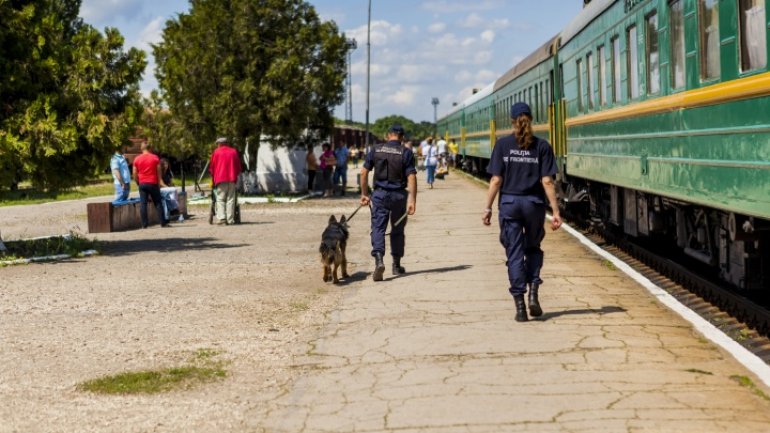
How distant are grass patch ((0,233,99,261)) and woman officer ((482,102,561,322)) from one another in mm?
9070

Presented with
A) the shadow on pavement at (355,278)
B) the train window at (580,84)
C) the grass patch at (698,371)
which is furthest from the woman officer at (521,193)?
the train window at (580,84)

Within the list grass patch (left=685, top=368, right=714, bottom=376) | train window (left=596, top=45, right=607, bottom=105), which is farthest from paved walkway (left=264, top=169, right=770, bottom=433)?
train window (left=596, top=45, right=607, bottom=105)

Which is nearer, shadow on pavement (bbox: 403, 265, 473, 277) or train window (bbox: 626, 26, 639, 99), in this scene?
train window (bbox: 626, 26, 639, 99)

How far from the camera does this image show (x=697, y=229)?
1120cm

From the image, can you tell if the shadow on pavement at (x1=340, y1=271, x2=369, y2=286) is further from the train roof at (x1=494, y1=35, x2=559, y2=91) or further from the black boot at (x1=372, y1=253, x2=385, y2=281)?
the train roof at (x1=494, y1=35, x2=559, y2=91)

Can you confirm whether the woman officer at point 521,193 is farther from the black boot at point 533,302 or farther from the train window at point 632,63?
the train window at point 632,63

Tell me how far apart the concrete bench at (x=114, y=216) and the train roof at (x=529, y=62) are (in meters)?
8.59

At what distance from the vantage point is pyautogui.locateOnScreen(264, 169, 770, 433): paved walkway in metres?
6.29

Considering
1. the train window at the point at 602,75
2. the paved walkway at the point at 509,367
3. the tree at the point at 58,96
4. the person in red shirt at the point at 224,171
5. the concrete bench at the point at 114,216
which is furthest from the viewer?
the person in red shirt at the point at 224,171

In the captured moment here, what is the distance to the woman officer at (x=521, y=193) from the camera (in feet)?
31.1

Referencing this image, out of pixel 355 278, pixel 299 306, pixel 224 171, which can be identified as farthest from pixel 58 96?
pixel 224 171

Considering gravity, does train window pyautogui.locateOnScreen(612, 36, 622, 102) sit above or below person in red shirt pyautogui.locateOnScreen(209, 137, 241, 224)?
above

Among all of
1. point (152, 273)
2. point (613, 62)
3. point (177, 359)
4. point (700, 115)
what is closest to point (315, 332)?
point (177, 359)

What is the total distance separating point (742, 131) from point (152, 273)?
853cm
